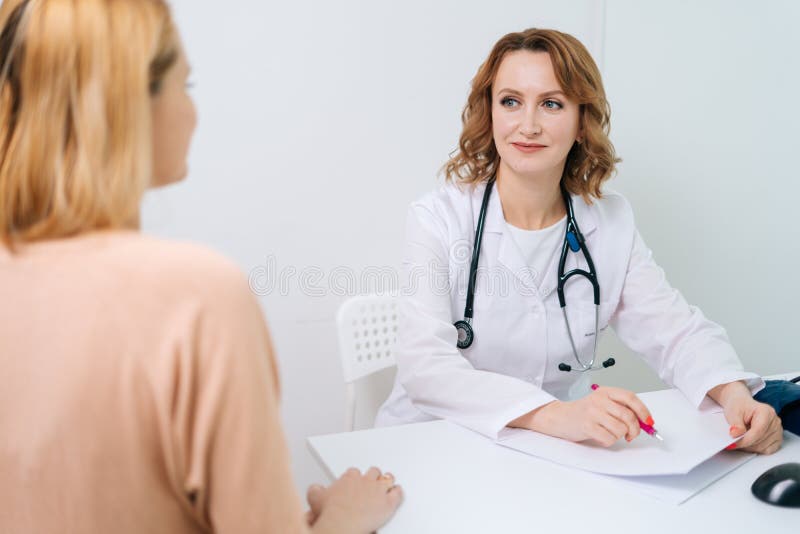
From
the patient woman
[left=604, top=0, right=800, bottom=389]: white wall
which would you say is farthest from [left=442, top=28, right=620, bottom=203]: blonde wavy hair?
the patient woman

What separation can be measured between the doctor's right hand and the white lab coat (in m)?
0.30

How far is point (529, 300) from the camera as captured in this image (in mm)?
1539

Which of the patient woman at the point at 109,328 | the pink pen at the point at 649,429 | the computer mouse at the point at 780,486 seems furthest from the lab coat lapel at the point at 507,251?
the patient woman at the point at 109,328

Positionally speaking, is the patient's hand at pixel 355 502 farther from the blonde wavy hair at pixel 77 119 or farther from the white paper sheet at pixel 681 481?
the blonde wavy hair at pixel 77 119

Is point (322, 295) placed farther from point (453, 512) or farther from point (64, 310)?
point (64, 310)

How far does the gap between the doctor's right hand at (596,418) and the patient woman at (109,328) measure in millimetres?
574

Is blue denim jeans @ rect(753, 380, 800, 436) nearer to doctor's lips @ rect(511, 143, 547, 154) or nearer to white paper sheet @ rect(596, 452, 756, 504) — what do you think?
white paper sheet @ rect(596, 452, 756, 504)

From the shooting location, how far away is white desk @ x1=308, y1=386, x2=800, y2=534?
86cm

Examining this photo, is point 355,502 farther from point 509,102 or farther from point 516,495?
point 509,102

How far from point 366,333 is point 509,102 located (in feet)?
2.01

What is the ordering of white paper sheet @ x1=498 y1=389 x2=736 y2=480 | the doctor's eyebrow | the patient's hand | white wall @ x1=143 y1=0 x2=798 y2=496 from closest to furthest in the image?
the patient's hand, white paper sheet @ x1=498 y1=389 x2=736 y2=480, the doctor's eyebrow, white wall @ x1=143 y1=0 x2=798 y2=496

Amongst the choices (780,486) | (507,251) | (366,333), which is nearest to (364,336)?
(366,333)

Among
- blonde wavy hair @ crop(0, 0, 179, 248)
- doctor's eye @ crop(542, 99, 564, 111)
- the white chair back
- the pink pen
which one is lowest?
the white chair back

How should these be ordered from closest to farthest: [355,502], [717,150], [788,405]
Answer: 1. [355,502]
2. [788,405]
3. [717,150]
